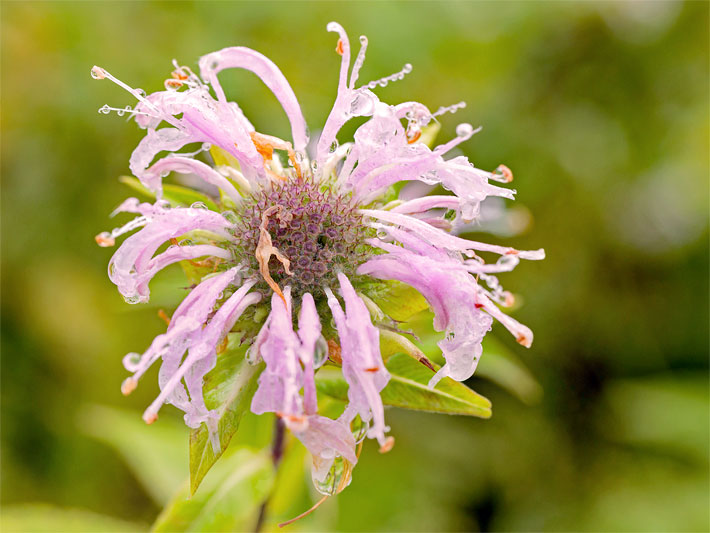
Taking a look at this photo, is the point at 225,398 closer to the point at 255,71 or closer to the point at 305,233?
the point at 305,233

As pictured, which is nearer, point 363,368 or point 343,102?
point 363,368

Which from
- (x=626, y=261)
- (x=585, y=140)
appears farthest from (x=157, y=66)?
(x=626, y=261)

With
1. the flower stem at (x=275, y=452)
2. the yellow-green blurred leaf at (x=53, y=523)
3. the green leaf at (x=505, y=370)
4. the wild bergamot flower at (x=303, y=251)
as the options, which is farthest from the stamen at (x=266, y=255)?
the yellow-green blurred leaf at (x=53, y=523)

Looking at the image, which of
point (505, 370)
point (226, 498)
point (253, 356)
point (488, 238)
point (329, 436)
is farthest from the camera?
point (488, 238)

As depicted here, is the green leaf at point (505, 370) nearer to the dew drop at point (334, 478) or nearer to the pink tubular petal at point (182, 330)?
the dew drop at point (334, 478)

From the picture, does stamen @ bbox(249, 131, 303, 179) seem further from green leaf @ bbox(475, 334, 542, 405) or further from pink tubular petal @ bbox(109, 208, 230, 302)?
green leaf @ bbox(475, 334, 542, 405)

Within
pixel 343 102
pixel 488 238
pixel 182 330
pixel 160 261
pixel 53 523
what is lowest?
pixel 53 523

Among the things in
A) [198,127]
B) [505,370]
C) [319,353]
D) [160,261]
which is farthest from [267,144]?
[505,370]

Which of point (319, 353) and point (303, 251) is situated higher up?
point (303, 251)
